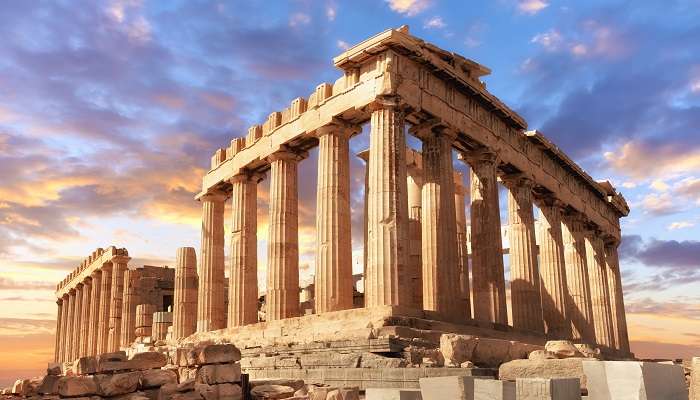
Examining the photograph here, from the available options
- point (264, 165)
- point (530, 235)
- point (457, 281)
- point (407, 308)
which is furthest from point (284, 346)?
point (530, 235)

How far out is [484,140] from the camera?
28.4 m

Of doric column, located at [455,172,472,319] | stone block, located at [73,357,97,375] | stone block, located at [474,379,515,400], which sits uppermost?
doric column, located at [455,172,472,319]

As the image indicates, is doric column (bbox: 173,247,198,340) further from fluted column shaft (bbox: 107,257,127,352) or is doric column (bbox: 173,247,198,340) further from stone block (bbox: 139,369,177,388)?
stone block (bbox: 139,369,177,388)

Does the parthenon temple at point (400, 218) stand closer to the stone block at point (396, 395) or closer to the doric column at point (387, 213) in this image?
the doric column at point (387, 213)

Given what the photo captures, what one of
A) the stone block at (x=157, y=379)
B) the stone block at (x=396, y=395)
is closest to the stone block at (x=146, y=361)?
the stone block at (x=157, y=379)

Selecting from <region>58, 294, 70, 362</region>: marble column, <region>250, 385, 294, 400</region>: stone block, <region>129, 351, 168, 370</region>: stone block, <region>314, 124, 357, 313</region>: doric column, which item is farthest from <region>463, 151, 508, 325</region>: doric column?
<region>58, 294, 70, 362</region>: marble column

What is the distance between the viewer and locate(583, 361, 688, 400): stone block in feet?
29.5

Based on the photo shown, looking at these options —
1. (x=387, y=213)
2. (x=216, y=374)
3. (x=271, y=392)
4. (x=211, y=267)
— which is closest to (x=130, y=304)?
(x=211, y=267)

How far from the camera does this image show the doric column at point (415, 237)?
27419mm

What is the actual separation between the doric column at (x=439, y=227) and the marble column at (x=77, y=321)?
38425 millimetres

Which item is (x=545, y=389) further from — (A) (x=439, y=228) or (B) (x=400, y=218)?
(A) (x=439, y=228)

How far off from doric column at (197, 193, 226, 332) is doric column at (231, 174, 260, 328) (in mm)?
2479

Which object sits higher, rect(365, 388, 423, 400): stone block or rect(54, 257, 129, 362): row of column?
rect(54, 257, 129, 362): row of column

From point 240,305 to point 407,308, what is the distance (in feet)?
37.2
